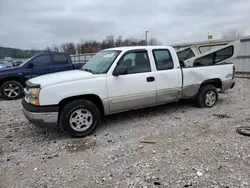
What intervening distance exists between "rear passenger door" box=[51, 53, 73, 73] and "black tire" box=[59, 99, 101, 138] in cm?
516

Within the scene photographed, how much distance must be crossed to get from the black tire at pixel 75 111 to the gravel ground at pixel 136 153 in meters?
0.17

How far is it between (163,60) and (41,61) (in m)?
5.74

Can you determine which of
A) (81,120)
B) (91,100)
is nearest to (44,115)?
(81,120)

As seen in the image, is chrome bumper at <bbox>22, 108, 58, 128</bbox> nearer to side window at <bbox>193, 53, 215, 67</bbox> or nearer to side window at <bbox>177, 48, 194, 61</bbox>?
side window at <bbox>193, 53, 215, 67</bbox>

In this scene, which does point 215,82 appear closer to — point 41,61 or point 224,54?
point 224,54

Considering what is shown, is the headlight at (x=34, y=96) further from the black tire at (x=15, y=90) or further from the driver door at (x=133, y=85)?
the black tire at (x=15, y=90)

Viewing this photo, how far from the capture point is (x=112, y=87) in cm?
419

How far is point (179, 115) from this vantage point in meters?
5.21

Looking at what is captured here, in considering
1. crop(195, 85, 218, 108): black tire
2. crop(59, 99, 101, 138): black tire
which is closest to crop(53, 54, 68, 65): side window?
crop(59, 99, 101, 138): black tire

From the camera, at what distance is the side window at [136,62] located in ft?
14.5

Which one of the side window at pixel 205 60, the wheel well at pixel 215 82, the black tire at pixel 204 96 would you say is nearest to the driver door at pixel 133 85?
the black tire at pixel 204 96

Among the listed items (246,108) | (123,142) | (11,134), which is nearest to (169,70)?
(123,142)

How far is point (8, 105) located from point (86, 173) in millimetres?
5489

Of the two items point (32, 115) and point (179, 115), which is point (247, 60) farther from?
point (32, 115)
